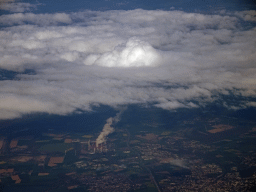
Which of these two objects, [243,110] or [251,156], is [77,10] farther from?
[251,156]

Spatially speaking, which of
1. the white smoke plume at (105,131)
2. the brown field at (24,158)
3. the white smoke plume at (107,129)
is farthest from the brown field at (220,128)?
the brown field at (24,158)

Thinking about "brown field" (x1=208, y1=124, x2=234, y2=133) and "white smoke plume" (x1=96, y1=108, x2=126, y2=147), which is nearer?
"white smoke plume" (x1=96, y1=108, x2=126, y2=147)

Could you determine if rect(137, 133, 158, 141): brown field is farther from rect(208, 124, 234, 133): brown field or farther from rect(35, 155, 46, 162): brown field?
rect(35, 155, 46, 162): brown field

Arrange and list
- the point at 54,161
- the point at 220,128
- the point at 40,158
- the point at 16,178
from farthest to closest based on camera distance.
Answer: the point at 220,128
the point at 40,158
the point at 54,161
the point at 16,178

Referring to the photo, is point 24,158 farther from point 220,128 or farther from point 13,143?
point 220,128

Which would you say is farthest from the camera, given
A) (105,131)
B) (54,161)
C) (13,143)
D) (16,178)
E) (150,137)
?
(105,131)

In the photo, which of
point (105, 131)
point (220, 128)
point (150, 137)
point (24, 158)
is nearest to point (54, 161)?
point (24, 158)

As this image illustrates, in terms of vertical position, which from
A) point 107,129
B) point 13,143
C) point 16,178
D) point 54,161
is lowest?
point 16,178

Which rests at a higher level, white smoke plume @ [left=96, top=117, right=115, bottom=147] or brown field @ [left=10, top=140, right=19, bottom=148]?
white smoke plume @ [left=96, top=117, right=115, bottom=147]

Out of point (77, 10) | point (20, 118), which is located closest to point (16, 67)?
point (20, 118)

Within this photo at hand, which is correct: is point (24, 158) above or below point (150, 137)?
below

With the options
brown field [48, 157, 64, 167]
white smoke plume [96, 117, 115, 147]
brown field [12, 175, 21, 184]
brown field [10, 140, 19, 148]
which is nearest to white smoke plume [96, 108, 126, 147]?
white smoke plume [96, 117, 115, 147]
